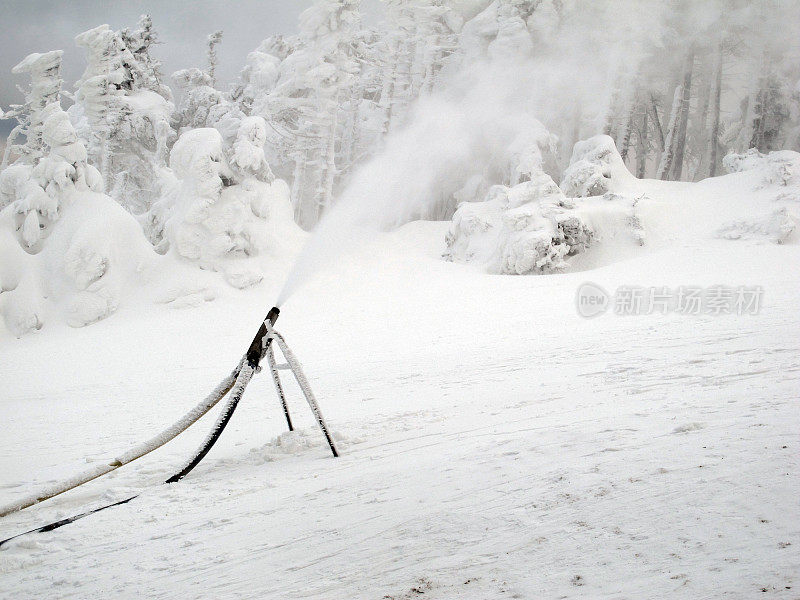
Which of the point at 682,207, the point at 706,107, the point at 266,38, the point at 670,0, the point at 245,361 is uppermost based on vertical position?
the point at 266,38

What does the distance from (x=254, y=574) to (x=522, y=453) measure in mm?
1386

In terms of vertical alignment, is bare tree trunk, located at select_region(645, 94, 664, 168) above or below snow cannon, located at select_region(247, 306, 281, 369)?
above

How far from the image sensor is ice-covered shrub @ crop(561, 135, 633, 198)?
14.6 m

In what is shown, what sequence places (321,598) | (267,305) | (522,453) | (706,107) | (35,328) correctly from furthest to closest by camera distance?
(706,107)
(267,305)
(35,328)
(522,453)
(321,598)

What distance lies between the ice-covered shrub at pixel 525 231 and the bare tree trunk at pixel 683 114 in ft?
28.5

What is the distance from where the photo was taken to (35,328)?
10.5m

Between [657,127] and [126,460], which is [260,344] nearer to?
[126,460]

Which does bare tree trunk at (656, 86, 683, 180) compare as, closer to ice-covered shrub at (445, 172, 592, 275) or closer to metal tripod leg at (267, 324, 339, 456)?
ice-covered shrub at (445, 172, 592, 275)

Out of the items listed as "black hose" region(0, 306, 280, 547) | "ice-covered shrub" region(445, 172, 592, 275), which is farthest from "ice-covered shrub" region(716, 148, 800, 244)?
"black hose" region(0, 306, 280, 547)

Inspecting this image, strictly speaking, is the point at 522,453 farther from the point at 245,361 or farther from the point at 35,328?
the point at 35,328

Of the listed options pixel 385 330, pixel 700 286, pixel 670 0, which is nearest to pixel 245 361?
pixel 385 330

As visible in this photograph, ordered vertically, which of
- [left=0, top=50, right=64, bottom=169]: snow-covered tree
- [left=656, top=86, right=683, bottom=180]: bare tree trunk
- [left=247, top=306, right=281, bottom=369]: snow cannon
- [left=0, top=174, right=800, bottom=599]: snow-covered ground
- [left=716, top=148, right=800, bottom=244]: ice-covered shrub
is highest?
[left=0, top=50, right=64, bottom=169]: snow-covered tree

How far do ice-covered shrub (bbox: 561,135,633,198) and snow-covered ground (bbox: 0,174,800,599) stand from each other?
8901 mm

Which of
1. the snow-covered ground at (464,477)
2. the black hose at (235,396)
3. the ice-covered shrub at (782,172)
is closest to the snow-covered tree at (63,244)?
the snow-covered ground at (464,477)
